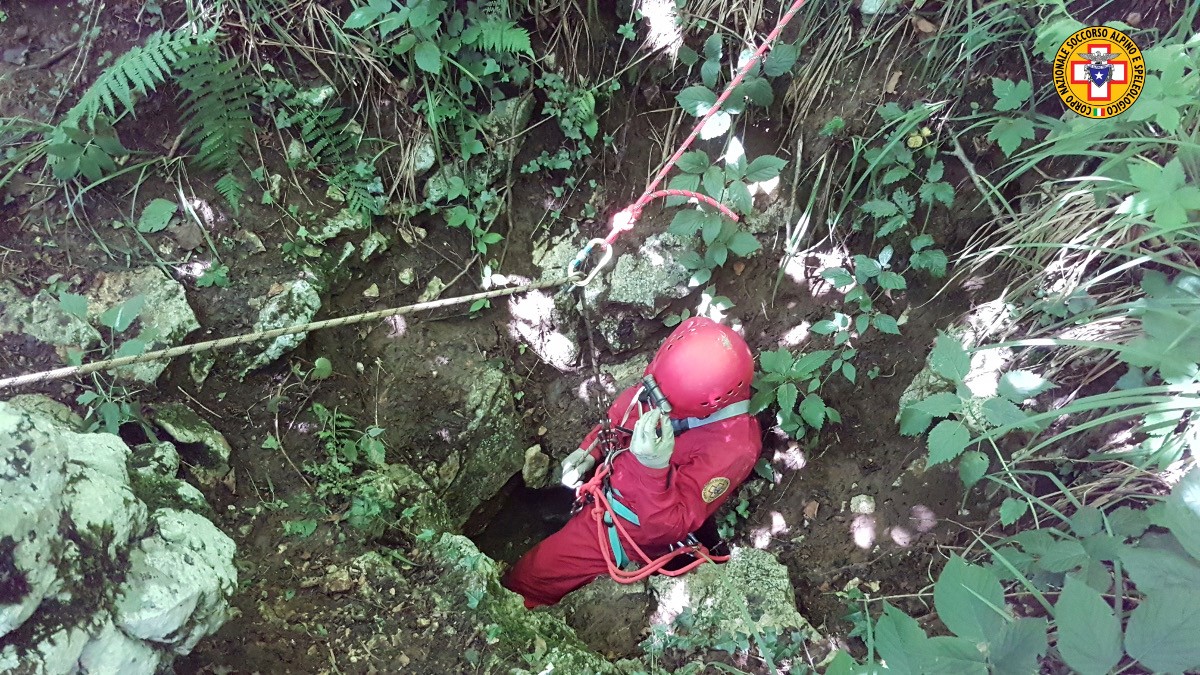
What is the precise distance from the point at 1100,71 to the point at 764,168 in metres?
1.26

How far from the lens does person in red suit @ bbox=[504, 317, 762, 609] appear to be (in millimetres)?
2967

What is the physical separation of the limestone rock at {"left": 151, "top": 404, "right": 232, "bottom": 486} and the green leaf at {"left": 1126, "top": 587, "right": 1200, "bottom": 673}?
283 cm

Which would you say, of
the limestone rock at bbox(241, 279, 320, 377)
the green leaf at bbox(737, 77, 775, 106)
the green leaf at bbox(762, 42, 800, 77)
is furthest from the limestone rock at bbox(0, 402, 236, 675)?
the green leaf at bbox(762, 42, 800, 77)

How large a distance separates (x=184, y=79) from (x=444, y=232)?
4.32 feet

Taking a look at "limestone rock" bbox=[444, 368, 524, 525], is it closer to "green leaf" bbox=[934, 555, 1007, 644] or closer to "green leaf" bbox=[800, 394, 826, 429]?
"green leaf" bbox=[800, 394, 826, 429]

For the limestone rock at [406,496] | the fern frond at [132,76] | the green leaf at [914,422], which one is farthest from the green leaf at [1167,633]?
the fern frond at [132,76]

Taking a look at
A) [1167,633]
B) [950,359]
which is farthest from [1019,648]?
[950,359]

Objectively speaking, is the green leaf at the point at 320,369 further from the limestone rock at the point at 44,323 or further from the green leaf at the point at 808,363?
the green leaf at the point at 808,363

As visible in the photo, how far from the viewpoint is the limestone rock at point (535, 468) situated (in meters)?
3.69

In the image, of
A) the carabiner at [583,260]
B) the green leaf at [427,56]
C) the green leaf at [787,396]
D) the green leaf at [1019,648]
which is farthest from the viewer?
the carabiner at [583,260]

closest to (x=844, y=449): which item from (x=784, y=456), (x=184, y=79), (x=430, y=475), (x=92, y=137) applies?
(x=784, y=456)

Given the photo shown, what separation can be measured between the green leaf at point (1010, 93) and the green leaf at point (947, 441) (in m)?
1.31

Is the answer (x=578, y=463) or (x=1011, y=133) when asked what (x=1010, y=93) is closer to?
(x=1011, y=133)

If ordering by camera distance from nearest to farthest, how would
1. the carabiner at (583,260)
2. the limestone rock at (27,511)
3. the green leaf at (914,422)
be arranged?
the limestone rock at (27,511)
the green leaf at (914,422)
the carabiner at (583,260)
